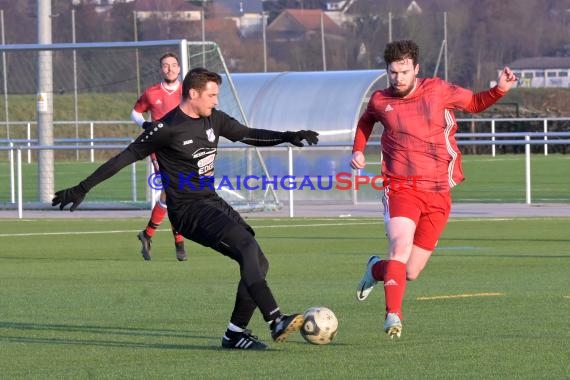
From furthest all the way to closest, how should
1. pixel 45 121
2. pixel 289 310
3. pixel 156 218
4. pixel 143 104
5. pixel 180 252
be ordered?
pixel 45 121 < pixel 143 104 < pixel 156 218 < pixel 180 252 < pixel 289 310

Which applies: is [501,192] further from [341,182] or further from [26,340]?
[26,340]

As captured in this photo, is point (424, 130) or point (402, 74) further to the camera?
point (424, 130)

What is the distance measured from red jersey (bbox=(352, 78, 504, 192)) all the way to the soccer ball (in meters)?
1.25

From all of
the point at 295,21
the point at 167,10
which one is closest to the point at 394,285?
the point at 167,10

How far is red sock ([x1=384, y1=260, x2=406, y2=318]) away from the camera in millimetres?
9320

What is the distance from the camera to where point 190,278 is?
14266 millimetres

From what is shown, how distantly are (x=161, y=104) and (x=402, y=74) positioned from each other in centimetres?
746

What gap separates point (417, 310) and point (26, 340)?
3.07 meters

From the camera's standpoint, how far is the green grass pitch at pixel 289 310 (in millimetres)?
8617

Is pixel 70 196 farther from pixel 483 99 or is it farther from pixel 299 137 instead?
pixel 483 99

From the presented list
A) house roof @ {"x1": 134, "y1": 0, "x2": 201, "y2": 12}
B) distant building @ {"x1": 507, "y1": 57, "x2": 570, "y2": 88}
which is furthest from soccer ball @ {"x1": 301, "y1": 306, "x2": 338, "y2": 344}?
distant building @ {"x1": 507, "y1": 57, "x2": 570, "y2": 88}

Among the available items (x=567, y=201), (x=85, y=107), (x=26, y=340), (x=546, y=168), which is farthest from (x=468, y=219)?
(x=85, y=107)

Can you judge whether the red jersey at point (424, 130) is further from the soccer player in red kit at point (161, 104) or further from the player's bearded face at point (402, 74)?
the soccer player in red kit at point (161, 104)

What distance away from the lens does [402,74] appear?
9.87 meters
